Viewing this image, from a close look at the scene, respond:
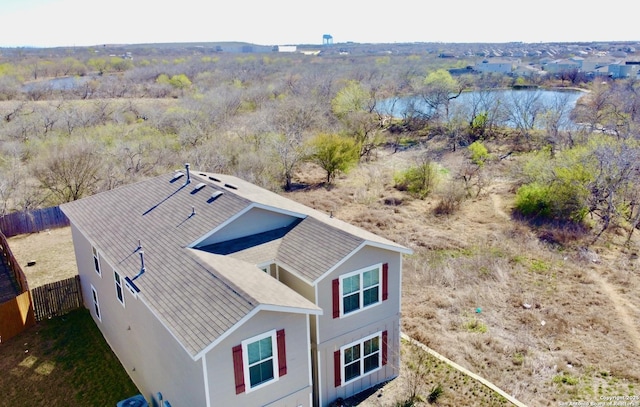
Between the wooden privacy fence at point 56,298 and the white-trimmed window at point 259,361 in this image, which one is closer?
the white-trimmed window at point 259,361

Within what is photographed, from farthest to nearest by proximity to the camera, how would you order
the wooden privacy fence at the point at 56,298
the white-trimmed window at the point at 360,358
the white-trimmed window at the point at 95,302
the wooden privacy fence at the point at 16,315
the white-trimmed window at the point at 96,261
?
1. the wooden privacy fence at the point at 56,298
2. the white-trimmed window at the point at 95,302
3. the wooden privacy fence at the point at 16,315
4. the white-trimmed window at the point at 96,261
5. the white-trimmed window at the point at 360,358

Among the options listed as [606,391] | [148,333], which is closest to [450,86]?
[606,391]

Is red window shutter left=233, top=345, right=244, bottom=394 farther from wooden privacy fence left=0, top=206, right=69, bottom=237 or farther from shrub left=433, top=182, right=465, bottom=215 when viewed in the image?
shrub left=433, top=182, right=465, bottom=215

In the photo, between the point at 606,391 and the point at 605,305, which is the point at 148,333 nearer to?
the point at 606,391

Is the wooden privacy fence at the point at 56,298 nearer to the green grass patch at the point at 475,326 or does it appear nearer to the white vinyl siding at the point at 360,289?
the white vinyl siding at the point at 360,289

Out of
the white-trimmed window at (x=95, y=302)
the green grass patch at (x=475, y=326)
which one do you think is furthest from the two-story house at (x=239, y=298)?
the green grass patch at (x=475, y=326)

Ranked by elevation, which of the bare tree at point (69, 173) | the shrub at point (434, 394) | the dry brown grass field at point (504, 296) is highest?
the bare tree at point (69, 173)

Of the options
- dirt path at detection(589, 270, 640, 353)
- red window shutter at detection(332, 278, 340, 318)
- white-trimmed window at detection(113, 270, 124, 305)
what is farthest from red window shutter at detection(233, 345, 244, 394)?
dirt path at detection(589, 270, 640, 353)

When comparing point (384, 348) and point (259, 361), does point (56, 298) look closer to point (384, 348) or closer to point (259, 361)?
point (259, 361)
